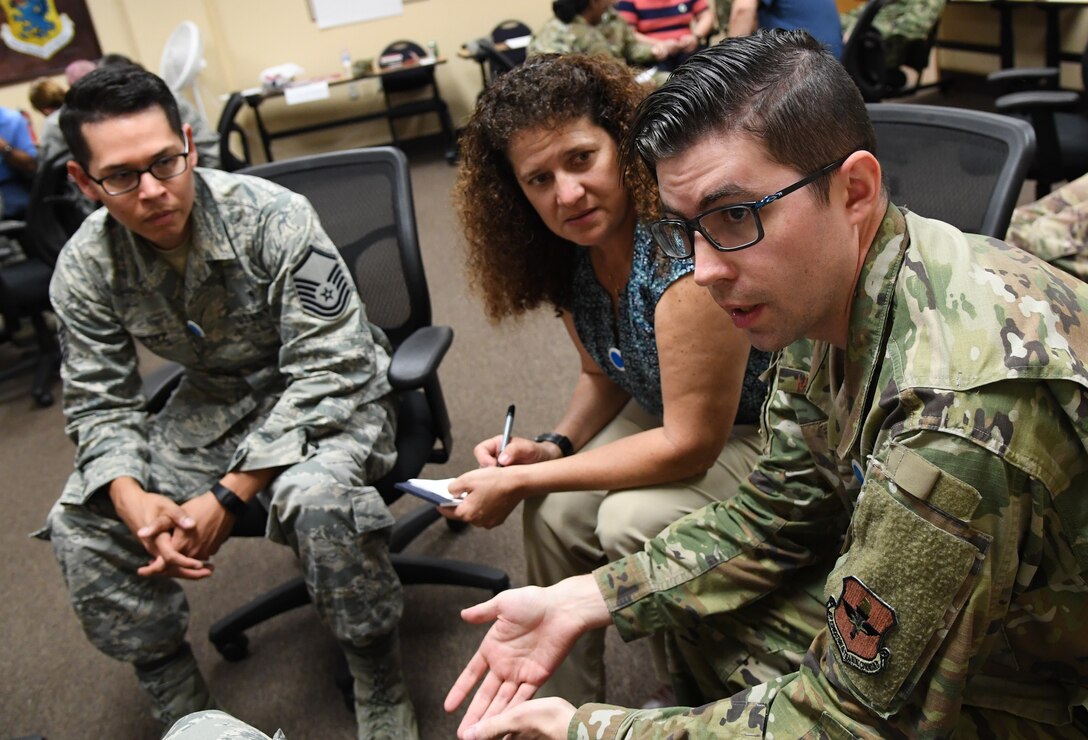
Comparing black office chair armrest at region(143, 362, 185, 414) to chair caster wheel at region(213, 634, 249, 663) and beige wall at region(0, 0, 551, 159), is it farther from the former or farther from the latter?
beige wall at region(0, 0, 551, 159)

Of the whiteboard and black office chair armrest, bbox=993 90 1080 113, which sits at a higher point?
black office chair armrest, bbox=993 90 1080 113

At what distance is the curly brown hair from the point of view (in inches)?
52.9

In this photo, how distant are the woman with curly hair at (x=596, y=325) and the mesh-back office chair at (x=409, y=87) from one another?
4.77 metres

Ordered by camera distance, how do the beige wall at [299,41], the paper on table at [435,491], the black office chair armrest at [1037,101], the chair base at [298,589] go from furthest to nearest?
the beige wall at [299,41]
the black office chair armrest at [1037,101]
the chair base at [298,589]
the paper on table at [435,491]

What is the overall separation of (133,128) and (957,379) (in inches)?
56.5

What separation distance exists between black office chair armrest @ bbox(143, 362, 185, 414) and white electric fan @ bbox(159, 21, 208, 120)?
317 cm

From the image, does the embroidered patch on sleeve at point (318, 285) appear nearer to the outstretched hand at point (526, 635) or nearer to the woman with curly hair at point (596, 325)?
the woman with curly hair at point (596, 325)

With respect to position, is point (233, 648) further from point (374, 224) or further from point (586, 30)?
point (586, 30)

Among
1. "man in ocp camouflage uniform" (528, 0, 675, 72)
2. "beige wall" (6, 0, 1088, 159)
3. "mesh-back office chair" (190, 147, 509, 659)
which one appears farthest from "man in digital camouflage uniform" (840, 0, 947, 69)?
"mesh-back office chair" (190, 147, 509, 659)

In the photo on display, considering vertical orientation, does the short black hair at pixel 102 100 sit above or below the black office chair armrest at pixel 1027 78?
above

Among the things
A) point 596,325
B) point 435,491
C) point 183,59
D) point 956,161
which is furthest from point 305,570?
point 183,59

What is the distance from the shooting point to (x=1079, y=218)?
5.68 feet

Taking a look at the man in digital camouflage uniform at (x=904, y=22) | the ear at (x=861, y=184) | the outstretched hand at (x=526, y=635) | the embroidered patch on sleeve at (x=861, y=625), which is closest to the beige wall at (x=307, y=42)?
the man in digital camouflage uniform at (x=904, y=22)

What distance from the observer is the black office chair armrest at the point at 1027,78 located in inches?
119
